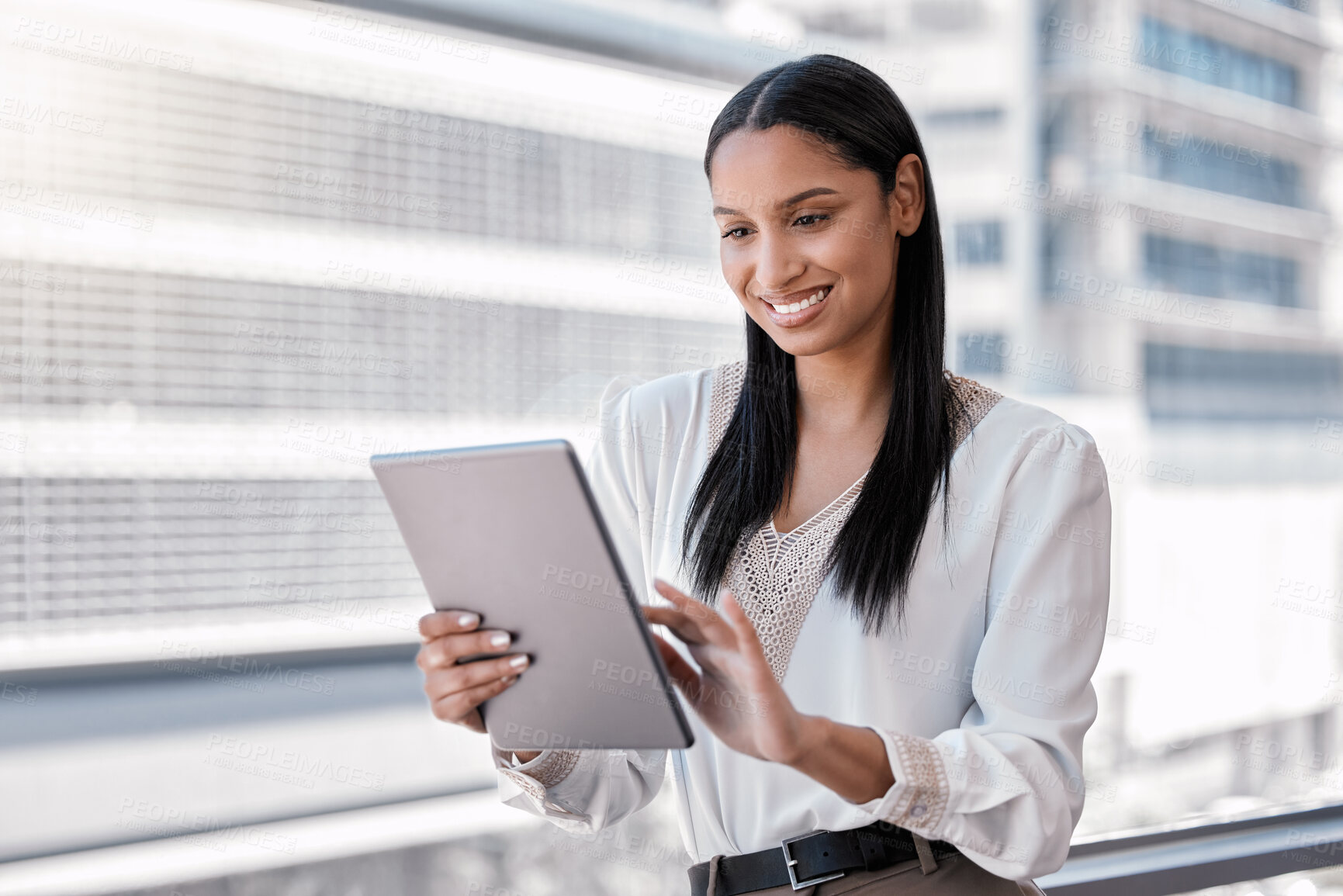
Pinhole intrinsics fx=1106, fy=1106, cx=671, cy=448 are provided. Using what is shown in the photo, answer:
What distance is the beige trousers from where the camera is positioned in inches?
42.3

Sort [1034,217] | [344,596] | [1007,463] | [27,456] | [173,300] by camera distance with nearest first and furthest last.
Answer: [1007,463] < [27,456] < [173,300] < [344,596] < [1034,217]

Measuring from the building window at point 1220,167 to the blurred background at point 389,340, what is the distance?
0.09ft

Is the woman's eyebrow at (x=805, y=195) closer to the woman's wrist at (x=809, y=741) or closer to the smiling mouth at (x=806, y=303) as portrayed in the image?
the smiling mouth at (x=806, y=303)

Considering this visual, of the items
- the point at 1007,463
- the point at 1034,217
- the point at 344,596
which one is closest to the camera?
the point at 1007,463

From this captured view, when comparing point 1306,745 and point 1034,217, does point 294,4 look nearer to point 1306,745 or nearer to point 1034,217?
point 1034,217

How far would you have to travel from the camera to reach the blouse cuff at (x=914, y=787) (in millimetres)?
924

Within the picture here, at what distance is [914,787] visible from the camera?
3.04ft

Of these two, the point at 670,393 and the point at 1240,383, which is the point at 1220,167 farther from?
the point at 670,393

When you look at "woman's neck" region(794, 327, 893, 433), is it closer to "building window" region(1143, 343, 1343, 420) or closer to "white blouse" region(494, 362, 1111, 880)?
"white blouse" region(494, 362, 1111, 880)

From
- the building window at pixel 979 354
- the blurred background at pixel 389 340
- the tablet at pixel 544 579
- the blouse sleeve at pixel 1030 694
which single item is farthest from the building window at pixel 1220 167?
the tablet at pixel 544 579

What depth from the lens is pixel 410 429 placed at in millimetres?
1855

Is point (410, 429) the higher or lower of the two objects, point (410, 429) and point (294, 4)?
the lower

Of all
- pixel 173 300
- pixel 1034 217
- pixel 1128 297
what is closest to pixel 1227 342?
pixel 1128 297

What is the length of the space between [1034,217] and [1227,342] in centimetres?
69
